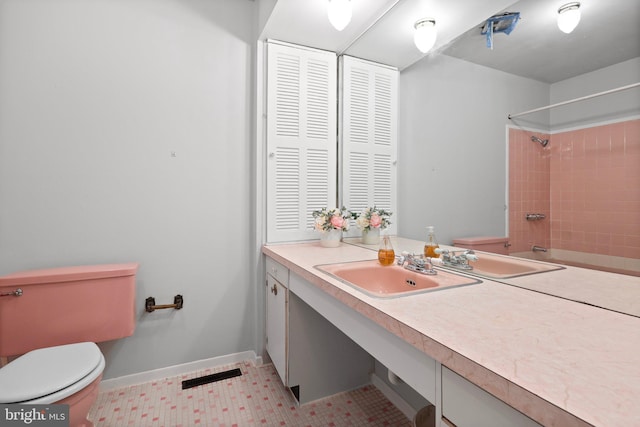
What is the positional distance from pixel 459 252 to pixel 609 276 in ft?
1.60

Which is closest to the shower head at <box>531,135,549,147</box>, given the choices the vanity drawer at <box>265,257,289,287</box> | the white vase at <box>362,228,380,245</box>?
the white vase at <box>362,228,380,245</box>

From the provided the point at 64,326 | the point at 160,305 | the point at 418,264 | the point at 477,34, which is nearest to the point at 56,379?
the point at 64,326

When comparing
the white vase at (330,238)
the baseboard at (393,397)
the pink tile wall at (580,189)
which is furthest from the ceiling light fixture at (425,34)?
the baseboard at (393,397)

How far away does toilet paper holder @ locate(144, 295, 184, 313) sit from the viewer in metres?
1.80

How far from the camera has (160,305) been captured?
184cm

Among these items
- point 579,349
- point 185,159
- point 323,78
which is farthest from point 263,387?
point 323,78

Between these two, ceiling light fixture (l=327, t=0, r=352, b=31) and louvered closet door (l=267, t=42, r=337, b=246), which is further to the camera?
louvered closet door (l=267, t=42, r=337, b=246)

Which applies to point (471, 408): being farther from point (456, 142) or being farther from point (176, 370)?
point (176, 370)

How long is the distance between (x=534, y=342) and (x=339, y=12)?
68.0 inches

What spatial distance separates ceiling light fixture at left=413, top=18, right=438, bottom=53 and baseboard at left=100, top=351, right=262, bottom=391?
2.14 m

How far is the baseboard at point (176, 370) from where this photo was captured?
1.77 meters

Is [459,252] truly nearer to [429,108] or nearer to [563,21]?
[429,108]

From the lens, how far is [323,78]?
2100 millimetres

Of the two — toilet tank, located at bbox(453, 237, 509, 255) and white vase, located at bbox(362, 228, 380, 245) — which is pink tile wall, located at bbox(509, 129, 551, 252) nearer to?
toilet tank, located at bbox(453, 237, 509, 255)
